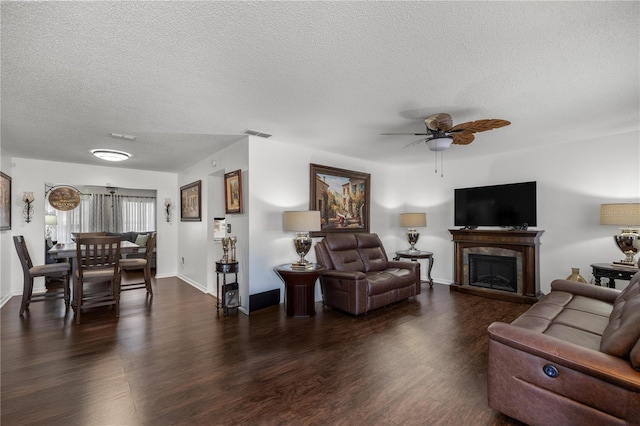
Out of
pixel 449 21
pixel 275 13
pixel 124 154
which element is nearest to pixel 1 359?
pixel 124 154

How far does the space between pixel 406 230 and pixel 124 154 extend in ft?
17.2

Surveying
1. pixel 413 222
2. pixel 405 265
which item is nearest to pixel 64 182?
pixel 405 265

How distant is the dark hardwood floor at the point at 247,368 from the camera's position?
1848 mm

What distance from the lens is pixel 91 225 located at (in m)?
8.24

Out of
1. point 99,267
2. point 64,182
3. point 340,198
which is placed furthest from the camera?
point 64,182

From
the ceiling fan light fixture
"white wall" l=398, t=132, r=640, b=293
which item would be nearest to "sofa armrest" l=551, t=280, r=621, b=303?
"white wall" l=398, t=132, r=640, b=293

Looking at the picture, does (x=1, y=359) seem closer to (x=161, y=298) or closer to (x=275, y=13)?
(x=161, y=298)

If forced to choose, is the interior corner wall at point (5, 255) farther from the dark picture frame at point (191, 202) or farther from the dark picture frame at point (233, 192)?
the dark picture frame at point (233, 192)

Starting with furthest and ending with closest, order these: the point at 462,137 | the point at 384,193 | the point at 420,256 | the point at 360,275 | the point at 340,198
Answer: the point at 384,193 → the point at 420,256 → the point at 340,198 → the point at 360,275 → the point at 462,137

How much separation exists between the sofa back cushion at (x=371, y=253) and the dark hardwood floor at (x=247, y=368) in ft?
2.66

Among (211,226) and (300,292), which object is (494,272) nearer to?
(300,292)

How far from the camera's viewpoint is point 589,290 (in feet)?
9.28

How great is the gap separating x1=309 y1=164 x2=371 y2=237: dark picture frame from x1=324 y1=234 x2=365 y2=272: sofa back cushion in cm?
34

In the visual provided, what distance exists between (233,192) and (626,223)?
489 centimetres
